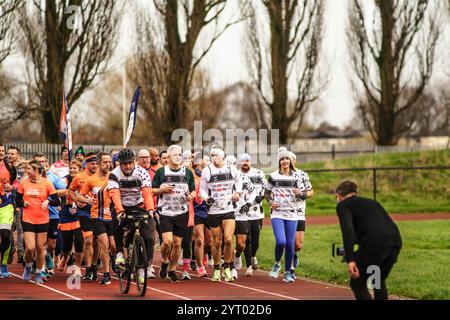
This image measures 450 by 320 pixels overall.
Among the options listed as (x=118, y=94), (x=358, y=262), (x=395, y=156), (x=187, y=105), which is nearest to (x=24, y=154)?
(x=187, y=105)

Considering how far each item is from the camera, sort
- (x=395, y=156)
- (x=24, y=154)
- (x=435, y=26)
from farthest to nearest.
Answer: (x=435, y=26), (x=395, y=156), (x=24, y=154)

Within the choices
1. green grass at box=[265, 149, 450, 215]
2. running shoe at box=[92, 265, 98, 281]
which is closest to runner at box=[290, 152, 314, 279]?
running shoe at box=[92, 265, 98, 281]

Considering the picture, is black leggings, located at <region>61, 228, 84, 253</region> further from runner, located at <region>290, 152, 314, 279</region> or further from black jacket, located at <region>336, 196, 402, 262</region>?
black jacket, located at <region>336, 196, 402, 262</region>

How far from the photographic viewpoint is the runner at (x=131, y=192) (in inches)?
577

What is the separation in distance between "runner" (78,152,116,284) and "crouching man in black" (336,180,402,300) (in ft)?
19.7

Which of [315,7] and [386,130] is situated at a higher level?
[315,7]

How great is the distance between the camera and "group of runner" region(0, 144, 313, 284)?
15.3 m

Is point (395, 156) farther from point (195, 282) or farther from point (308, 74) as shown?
point (195, 282)

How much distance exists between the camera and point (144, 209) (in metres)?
15.0

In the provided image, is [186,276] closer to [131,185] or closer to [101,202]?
[101,202]

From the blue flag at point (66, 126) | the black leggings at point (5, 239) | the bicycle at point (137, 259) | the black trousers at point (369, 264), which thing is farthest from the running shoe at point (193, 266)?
the black trousers at point (369, 264)

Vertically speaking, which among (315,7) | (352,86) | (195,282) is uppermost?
(315,7)

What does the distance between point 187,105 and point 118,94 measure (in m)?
40.4

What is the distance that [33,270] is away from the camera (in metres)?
17.4
